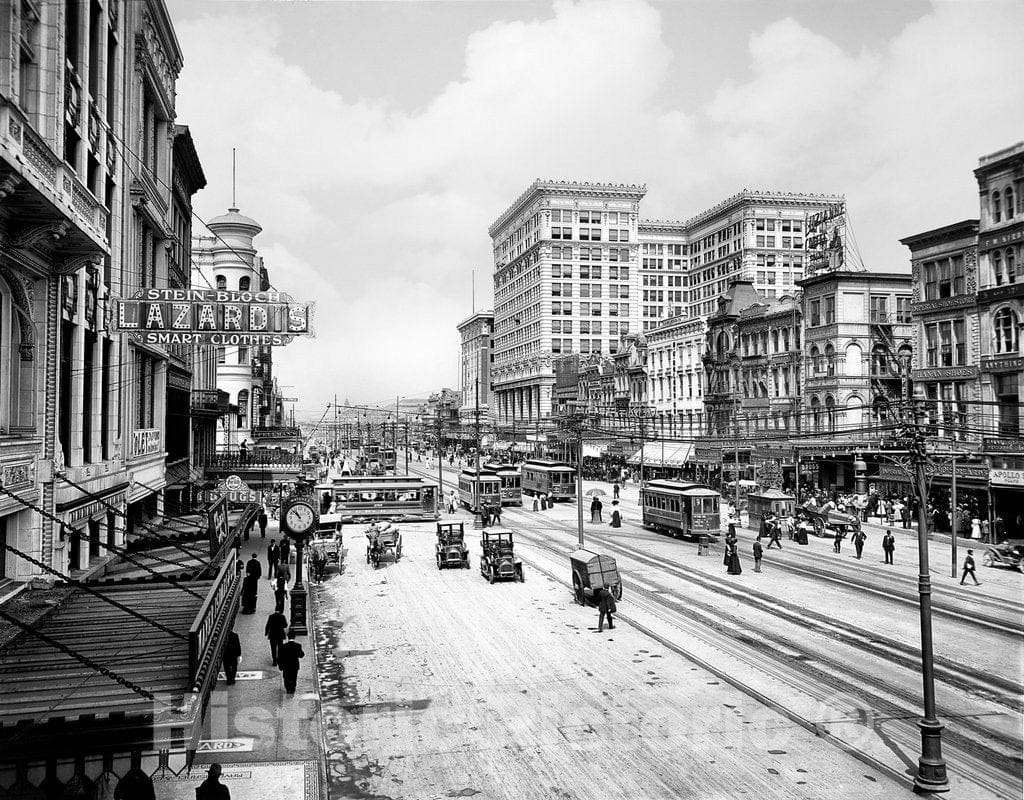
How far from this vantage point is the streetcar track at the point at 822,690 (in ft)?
44.8

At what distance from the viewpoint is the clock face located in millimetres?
23984

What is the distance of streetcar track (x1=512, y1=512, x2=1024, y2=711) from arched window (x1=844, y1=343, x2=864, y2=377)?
2947 centimetres

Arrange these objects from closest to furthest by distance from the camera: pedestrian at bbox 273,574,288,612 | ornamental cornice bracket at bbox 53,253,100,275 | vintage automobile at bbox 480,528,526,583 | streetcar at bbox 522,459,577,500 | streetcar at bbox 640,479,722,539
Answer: ornamental cornice bracket at bbox 53,253,100,275
pedestrian at bbox 273,574,288,612
vintage automobile at bbox 480,528,526,583
streetcar at bbox 640,479,722,539
streetcar at bbox 522,459,577,500

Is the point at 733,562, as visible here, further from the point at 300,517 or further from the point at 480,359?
the point at 480,359

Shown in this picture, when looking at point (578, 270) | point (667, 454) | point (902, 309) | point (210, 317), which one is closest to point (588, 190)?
point (578, 270)

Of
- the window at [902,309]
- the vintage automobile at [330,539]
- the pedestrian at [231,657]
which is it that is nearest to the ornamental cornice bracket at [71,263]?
the pedestrian at [231,657]

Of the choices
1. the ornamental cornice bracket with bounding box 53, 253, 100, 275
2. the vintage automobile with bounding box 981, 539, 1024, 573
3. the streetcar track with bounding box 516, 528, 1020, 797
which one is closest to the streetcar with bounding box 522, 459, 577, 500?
the vintage automobile with bounding box 981, 539, 1024, 573

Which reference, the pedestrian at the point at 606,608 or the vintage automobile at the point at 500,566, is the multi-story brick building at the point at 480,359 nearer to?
the vintage automobile at the point at 500,566

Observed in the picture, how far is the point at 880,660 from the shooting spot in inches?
768

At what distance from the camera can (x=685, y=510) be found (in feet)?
135

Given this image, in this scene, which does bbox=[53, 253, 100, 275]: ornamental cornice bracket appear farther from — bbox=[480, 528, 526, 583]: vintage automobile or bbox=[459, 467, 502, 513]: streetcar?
bbox=[459, 467, 502, 513]: streetcar

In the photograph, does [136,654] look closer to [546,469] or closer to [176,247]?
[176,247]

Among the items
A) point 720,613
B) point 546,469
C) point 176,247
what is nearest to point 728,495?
point 546,469

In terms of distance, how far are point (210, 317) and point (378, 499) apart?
3211cm
